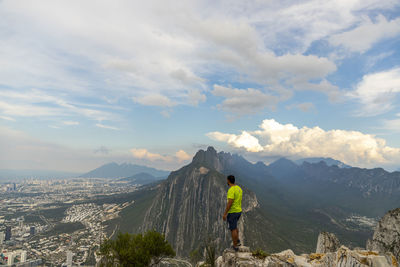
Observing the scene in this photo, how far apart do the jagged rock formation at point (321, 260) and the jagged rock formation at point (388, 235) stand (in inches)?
452

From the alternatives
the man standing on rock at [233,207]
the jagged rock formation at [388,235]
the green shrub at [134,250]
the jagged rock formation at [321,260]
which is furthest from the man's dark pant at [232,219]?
the jagged rock formation at [388,235]

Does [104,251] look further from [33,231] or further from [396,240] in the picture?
[33,231]

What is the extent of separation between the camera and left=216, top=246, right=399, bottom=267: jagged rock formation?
11.2 m

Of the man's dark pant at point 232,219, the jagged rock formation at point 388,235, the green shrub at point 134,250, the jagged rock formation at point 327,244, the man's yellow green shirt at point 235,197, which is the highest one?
the man's yellow green shirt at point 235,197

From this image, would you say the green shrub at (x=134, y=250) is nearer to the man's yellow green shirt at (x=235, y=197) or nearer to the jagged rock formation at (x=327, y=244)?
the man's yellow green shirt at (x=235, y=197)

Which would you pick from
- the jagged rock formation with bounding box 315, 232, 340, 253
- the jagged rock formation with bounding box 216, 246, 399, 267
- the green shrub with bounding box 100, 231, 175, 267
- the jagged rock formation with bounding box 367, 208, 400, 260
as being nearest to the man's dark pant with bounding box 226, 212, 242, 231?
the jagged rock formation with bounding box 216, 246, 399, 267

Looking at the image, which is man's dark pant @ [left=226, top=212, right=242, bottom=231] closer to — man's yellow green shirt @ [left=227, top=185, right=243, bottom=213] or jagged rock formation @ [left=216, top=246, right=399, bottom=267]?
man's yellow green shirt @ [left=227, top=185, right=243, bottom=213]

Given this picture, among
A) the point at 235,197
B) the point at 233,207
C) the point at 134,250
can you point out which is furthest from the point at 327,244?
the point at 134,250

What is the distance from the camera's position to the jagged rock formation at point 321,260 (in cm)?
1122

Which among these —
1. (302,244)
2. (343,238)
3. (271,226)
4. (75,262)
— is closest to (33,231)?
(75,262)

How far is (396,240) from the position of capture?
21547 mm

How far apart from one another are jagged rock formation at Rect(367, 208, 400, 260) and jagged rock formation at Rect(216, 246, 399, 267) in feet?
37.6

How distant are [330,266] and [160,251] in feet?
81.0

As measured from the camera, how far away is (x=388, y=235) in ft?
74.0
